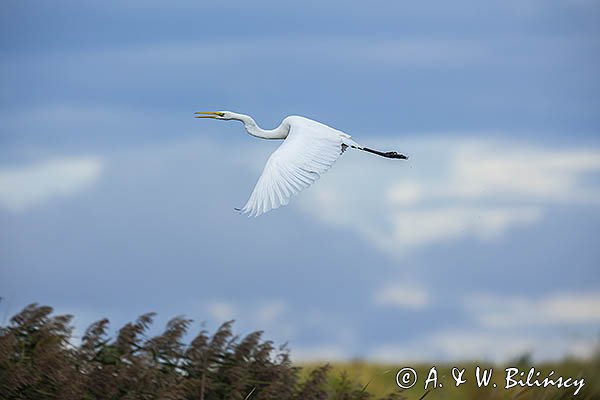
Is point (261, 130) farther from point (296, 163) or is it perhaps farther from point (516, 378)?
point (516, 378)

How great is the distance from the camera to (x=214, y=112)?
8961 millimetres

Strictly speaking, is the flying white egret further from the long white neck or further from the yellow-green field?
the yellow-green field

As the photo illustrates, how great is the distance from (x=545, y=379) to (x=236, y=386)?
5.74 ft

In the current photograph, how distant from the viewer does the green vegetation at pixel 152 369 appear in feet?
16.7

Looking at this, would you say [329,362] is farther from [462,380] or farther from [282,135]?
[282,135]

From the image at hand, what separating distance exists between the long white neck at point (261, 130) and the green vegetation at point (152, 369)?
2.94 metres

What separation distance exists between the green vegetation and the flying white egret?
993 millimetres

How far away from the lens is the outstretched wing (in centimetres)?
623

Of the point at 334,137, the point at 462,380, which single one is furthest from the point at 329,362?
the point at 334,137

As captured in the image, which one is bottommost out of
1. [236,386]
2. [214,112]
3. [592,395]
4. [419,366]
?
[592,395]

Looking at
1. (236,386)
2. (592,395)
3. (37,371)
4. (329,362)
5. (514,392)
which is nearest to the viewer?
(592,395)

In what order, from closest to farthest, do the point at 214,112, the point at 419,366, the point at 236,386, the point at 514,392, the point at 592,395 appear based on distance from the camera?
the point at 592,395 < the point at 514,392 < the point at 236,386 < the point at 419,366 < the point at 214,112

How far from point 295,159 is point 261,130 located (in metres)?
1.69

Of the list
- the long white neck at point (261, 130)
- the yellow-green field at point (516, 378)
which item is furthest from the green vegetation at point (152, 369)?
the long white neck at point (261, 130)
